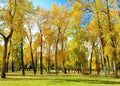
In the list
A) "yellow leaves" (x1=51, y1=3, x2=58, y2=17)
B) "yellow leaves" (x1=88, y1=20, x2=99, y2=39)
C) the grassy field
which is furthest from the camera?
"yellow leaves" (x1=51, y1=3, x2=58, y2=17)

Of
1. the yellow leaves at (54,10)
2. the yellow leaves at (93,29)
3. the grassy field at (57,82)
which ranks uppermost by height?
the yellow leaves at (54,10)

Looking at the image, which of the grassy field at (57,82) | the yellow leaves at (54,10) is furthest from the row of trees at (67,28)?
the grassy field at (57,82)

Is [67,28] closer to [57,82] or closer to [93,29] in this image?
[93,29]

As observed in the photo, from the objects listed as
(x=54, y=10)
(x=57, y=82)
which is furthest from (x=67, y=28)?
(x=57, y=82)

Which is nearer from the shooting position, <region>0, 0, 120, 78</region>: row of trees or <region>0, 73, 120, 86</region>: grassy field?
<region>0, 73, 120, 86</region>: grassy field

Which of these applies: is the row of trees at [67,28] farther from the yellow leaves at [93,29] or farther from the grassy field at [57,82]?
the grassy field at [57,82]

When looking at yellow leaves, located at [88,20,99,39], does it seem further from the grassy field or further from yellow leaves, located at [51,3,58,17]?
the grassy field

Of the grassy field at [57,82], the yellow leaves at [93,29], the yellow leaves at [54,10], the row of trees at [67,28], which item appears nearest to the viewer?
the grassy field at [57,82]

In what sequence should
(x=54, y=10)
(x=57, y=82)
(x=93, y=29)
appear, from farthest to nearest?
(x=54, y=10) < (x=93, y=29) < (x=57, y=82)

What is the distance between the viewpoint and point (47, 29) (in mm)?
52062

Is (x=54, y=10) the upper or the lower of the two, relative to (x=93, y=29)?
upper

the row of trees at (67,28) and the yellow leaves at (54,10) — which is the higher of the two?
the yellow leaves at (54,10)

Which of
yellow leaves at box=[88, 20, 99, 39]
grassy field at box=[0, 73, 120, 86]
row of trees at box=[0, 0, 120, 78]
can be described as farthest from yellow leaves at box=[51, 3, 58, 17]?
grassy field at box=[0, 73, 120, 86]

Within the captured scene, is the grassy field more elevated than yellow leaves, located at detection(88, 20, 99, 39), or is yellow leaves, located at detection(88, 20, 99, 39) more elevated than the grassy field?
→ yellow leaves, located at detection(88, 20, 99, 39)
